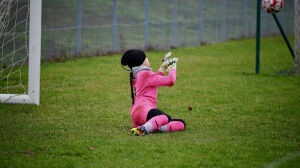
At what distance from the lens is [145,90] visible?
20.4ft

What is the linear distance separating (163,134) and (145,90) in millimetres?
661

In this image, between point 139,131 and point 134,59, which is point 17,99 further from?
point 139,131

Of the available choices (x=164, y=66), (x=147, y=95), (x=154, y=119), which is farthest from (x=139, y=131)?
(x=164, y=66)

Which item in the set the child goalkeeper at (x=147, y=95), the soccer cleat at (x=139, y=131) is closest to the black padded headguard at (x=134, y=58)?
the child goalkeeper at (x=147, y=95)

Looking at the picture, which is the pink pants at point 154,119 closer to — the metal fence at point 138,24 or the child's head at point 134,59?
the child's head at point 134,59

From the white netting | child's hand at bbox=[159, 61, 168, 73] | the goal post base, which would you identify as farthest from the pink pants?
the white netting

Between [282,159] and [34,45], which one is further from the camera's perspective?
[34,45]

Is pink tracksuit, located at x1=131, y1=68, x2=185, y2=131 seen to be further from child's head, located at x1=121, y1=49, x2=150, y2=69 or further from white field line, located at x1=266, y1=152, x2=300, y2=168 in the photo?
white field line, located at x1=266, y1=152, x2=300, y2=168

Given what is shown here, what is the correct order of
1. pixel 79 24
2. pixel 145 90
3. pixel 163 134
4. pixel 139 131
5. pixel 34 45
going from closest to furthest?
pixel 139 131
pixel 163 134
pixel 145 90
pixel 34 45
pixel 79 24

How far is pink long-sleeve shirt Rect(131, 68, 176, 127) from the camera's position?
6.07 meters

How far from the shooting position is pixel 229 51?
19.2 metres

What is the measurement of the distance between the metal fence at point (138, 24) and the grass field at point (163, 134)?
2853 millimetres

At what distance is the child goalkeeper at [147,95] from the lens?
19.5 ft

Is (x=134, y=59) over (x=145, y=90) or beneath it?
over
